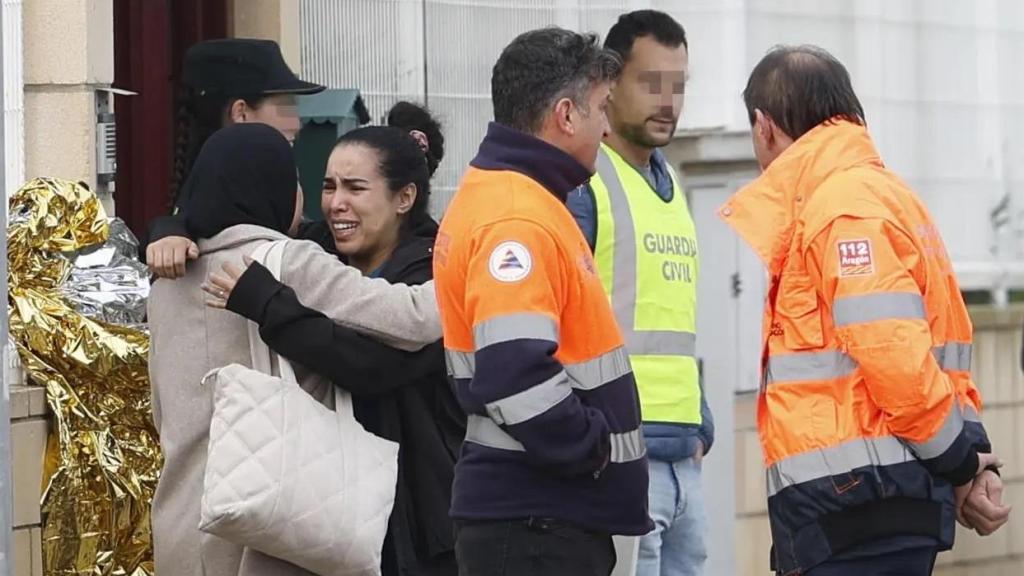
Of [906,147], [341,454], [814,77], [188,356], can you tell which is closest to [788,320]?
[814,77]

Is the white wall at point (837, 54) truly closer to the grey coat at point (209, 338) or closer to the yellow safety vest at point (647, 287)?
the yellow safety vest at point (647, 287)

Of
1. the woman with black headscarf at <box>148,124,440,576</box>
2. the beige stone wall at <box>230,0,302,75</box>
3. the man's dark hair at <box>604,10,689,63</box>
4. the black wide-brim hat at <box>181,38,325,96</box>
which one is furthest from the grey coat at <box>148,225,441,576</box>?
the beige stone wall at <box>230,0,302,75</box>

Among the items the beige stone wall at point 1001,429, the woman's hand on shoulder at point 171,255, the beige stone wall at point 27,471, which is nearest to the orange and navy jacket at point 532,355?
the woman's hand on shoulder at point 171,255

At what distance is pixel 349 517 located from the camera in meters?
4.61

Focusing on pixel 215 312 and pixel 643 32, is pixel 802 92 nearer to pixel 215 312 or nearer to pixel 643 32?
pixel 643 32

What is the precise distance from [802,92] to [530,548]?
125 cm

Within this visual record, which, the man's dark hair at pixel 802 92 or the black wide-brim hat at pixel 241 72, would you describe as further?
the black wide-brim hat at pixel 241 72

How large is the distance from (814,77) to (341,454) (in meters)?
1.35

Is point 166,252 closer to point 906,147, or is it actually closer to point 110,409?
→ point 110,409

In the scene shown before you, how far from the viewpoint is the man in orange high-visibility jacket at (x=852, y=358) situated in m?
4.38

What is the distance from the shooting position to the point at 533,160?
4219 mm

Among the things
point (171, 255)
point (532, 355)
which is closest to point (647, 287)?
point (171, 255)

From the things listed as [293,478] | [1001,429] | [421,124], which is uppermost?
[421,124]

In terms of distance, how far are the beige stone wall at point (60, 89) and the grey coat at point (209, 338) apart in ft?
5.33
